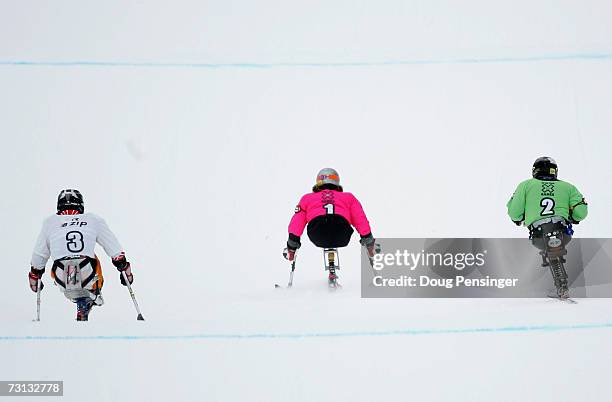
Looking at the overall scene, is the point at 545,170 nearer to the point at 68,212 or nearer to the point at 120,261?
the point at 120,261

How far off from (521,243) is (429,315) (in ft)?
7.09

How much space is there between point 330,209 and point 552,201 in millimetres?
2463

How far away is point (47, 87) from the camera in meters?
21.3

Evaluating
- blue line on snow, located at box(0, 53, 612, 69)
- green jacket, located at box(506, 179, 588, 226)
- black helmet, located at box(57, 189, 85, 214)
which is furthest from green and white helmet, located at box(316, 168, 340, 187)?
blue line on snow, located at box(0, 53, 612, 69)

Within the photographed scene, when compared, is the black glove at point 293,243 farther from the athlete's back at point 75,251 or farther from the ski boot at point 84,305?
the ski boot at point 84,305

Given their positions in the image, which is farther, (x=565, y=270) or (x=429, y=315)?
(x=565, y=270)

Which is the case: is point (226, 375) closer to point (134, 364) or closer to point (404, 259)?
point (134, 364)

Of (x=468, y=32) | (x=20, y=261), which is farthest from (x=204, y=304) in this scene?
(x=468, y=32)

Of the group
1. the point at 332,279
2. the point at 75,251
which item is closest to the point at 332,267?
the point at 332,279

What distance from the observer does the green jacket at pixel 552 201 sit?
9234 millimetres

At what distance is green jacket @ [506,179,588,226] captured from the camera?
923 cm

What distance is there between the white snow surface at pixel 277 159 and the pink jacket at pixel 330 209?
2.73 ft

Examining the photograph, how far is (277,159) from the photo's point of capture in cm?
1923

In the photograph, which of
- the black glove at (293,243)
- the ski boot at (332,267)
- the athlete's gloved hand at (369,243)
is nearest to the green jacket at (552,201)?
the athlete's gloved hand at (369,243)
